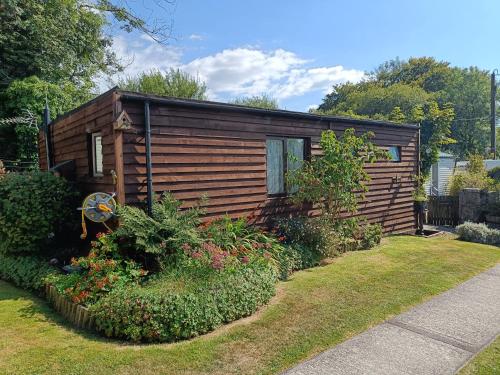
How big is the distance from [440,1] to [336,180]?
220 inches

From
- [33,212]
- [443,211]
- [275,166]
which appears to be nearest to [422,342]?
[275,166]

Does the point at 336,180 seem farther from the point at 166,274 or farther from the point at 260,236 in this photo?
the point at 166,274

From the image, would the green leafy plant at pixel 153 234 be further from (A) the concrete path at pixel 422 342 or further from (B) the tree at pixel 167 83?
(B) the tree at pixel 167 83

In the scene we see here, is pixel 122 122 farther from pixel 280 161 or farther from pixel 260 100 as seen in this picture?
pixel 260 100

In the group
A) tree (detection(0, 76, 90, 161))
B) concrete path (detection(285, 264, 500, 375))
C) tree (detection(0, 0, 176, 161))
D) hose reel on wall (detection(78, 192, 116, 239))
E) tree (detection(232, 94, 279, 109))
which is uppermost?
tree (detection(232, 94, 279, 109))

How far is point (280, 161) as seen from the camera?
7.75 metres

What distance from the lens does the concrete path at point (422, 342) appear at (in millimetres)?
3182

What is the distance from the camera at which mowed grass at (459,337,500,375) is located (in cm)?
309

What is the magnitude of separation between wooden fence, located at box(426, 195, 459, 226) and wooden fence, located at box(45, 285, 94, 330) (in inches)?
455

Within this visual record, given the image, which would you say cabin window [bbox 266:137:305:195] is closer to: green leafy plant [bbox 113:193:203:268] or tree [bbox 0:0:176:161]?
Result: green leafy plant [bbox 113:193:203:268]

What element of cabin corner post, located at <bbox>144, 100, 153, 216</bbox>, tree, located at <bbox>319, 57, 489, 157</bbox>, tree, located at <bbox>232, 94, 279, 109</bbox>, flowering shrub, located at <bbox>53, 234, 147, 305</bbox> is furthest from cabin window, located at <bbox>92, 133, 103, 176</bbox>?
tree, located at <bbox>319, 57, 489, 157</bbox>

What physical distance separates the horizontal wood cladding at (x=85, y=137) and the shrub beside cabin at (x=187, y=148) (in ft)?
0.05

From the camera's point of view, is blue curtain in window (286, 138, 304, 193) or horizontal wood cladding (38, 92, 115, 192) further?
blue curtain in window (286, 138, 304, 193)

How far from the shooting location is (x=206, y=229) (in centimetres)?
585
